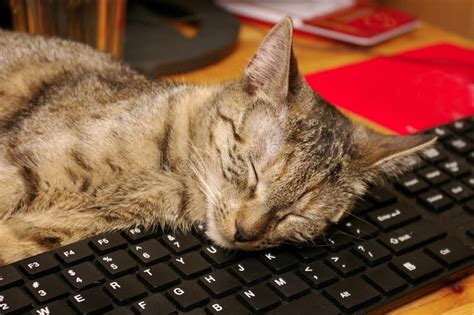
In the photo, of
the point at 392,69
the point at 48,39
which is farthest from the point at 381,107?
the point at 48,39

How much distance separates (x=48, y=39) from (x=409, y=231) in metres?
Answer: 0.67

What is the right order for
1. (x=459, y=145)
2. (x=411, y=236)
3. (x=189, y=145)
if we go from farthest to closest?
(x=459, y=145), (x=189, y=145), (x=411, y=236)

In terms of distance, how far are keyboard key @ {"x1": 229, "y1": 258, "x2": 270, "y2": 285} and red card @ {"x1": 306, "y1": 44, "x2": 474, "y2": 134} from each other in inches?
20.2

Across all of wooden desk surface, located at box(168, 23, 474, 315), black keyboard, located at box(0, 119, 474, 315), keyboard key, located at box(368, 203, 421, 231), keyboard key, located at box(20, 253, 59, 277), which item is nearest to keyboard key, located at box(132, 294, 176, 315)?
black keyboard, located at box(0, 119, 474, 315)

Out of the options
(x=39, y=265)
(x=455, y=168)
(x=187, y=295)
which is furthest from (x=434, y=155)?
(x=39, y=265)

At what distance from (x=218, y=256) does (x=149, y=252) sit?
8cm

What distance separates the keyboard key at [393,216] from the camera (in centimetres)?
93

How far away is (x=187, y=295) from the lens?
75 cm

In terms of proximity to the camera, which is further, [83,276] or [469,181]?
[469,181]

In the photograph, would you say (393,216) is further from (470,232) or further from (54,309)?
(54,309)

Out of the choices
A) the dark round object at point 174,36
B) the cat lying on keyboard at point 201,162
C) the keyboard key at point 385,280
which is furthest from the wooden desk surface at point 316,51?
the keyboard key at point 385,280

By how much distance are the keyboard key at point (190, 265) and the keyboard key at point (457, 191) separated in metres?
0.38

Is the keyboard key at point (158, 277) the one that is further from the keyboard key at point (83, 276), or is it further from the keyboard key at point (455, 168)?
the keyboard key at point (455, 168)

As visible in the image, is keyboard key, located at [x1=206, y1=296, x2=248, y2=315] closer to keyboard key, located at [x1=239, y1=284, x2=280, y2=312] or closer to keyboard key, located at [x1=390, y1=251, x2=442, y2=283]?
keyboard key, located at [x1=239, y1=284, x2=280, y2=312]
